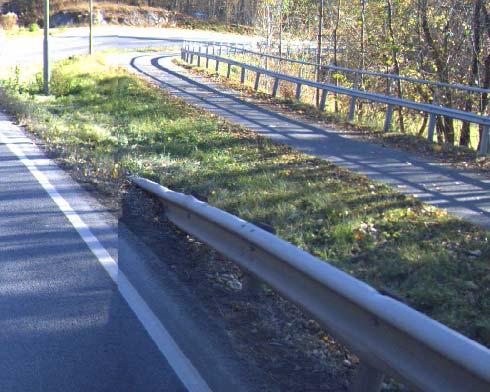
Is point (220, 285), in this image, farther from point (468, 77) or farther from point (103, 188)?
point (468, 77)

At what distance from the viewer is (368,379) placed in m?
4.27

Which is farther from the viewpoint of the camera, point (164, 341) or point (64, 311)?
point (64, 311)

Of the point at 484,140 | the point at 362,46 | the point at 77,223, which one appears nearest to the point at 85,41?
the point at 362,46

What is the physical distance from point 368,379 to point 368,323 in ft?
1.11

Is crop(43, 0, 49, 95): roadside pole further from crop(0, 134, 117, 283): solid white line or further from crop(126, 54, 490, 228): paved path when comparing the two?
crop(0, 134, 117, 283): solid white line

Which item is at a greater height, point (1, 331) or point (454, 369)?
point (454, 369)

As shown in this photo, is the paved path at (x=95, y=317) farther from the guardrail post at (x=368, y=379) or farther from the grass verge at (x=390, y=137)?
the grass verge at (x=390, y=137)

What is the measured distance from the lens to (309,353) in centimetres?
524

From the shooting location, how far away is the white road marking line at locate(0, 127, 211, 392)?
15.3ft

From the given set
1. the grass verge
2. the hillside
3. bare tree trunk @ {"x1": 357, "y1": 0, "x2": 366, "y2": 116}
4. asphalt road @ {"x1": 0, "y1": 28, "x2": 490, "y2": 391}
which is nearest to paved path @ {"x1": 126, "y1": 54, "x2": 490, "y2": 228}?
asphalt road @ {"x1": 0, "y1": 28, "x2": 490, "y2": 391}

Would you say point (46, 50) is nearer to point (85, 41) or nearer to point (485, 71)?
point (485, 71)

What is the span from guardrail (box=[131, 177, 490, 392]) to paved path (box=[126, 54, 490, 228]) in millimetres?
3680

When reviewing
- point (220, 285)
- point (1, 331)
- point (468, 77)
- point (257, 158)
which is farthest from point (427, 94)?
point (1, 331)

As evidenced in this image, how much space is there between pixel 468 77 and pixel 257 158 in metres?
11.0
